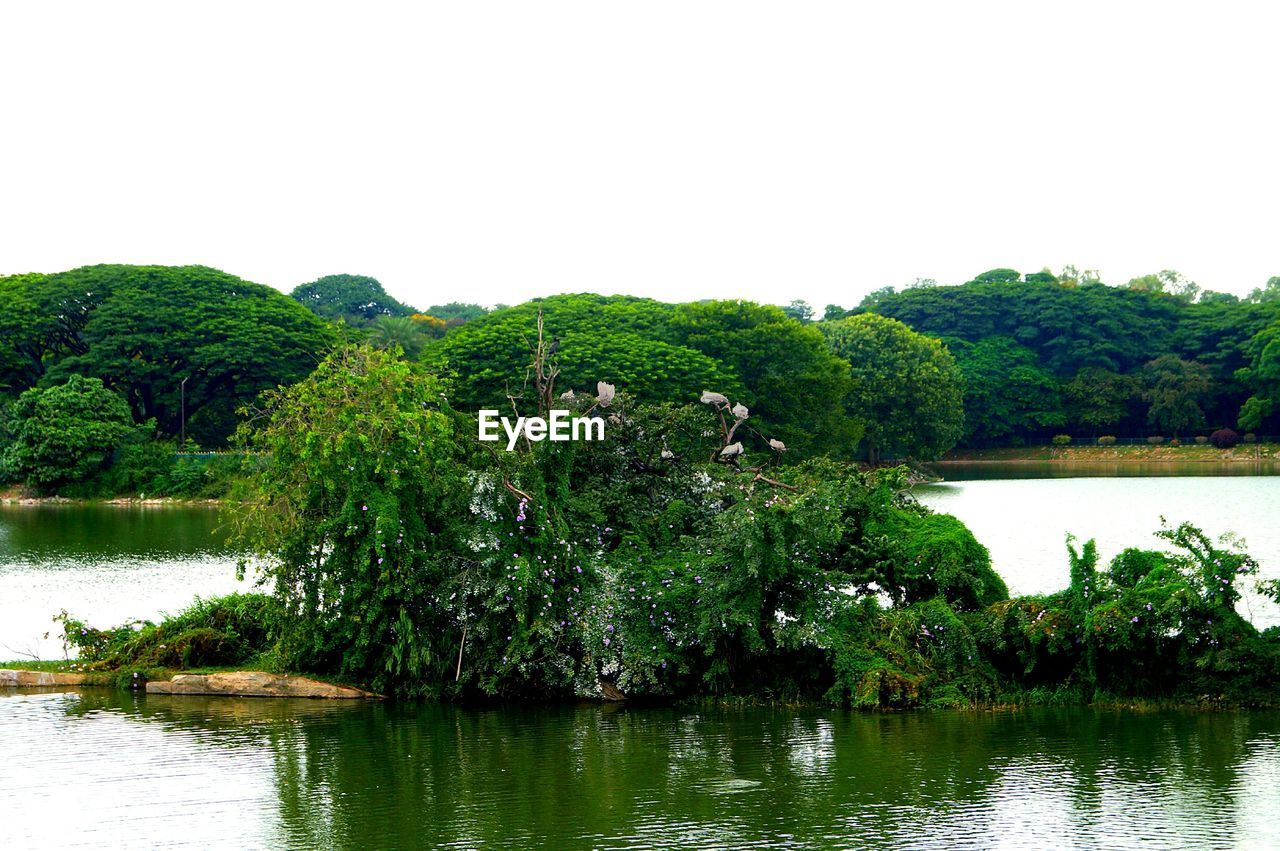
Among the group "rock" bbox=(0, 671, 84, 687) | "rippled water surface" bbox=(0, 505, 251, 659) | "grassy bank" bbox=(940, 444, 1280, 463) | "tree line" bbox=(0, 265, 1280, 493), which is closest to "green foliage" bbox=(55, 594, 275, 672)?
"rock" bbox=(0, 671, 84, 687)

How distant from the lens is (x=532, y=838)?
12.1 m

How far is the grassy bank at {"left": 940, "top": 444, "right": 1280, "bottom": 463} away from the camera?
95.2 metres

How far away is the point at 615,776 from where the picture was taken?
14320mm

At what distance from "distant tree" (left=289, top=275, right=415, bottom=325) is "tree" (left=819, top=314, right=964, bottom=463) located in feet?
214

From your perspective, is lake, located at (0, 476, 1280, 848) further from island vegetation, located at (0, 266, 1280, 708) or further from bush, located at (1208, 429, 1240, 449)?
bush, located at (1208, 429, 1240, 449)

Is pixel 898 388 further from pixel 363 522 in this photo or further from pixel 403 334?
pixel 363 522

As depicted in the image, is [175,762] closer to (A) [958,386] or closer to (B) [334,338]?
(B) [334,338]

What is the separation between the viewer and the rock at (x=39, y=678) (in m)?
20.3

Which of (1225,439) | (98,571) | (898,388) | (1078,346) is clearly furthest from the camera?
(1078,346)

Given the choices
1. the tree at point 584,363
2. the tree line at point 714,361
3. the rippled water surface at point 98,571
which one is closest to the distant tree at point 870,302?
the tree line at point 714,361

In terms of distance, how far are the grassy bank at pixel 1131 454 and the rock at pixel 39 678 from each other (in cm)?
8946

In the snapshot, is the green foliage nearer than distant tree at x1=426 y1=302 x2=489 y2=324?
Yes

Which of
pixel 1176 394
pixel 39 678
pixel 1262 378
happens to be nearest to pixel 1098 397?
pixel 1176 394

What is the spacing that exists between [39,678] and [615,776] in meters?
11.0
